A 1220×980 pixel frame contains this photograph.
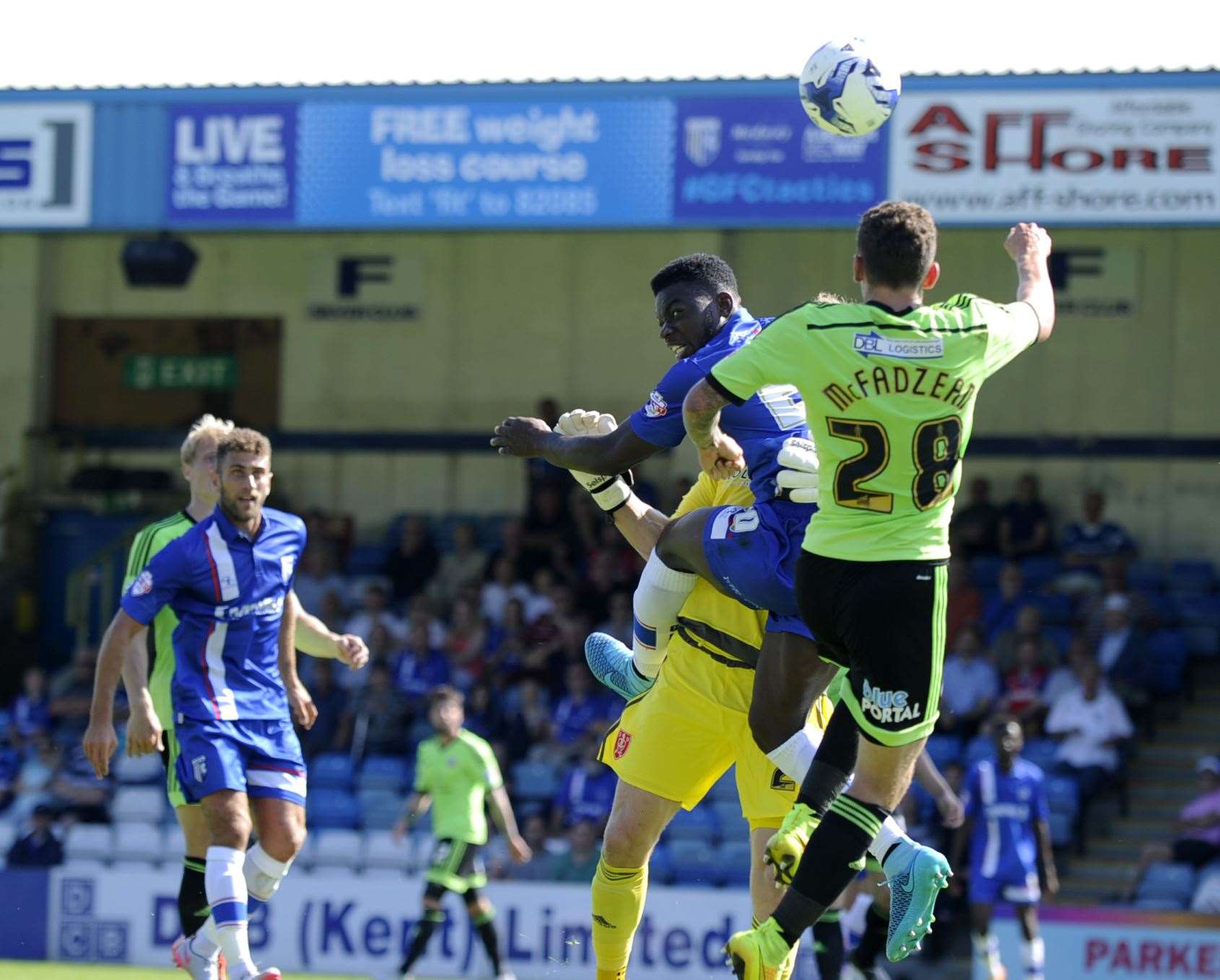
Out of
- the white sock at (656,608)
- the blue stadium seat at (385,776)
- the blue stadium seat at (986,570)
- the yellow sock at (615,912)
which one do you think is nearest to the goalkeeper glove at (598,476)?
the white sock at (656,608)

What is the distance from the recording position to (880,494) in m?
5.30

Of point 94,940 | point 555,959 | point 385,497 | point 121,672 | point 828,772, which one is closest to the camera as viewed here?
point 828,772

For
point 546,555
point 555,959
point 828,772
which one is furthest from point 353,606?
point 828,772

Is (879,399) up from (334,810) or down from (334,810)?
up

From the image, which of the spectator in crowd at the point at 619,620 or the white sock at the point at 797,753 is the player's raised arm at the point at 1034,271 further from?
the spectator in crowd at the point at 619,620

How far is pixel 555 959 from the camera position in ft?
46.2

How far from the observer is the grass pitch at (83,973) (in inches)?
508

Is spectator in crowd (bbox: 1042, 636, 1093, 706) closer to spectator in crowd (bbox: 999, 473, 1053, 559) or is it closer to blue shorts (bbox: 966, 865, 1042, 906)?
spectator in crowd (bbox: 999, 473, 1053, 559)

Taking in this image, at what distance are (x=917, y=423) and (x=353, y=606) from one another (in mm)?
13064

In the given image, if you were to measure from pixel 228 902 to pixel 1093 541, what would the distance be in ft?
37.8

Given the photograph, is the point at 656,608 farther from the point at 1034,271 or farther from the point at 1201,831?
the point at 1201,831

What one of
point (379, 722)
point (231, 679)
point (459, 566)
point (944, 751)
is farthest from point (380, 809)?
point (231, 679)

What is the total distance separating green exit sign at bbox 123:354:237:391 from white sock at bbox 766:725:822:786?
600 inches

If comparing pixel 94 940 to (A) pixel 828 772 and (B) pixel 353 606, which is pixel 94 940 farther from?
(A) pixel 828 772
